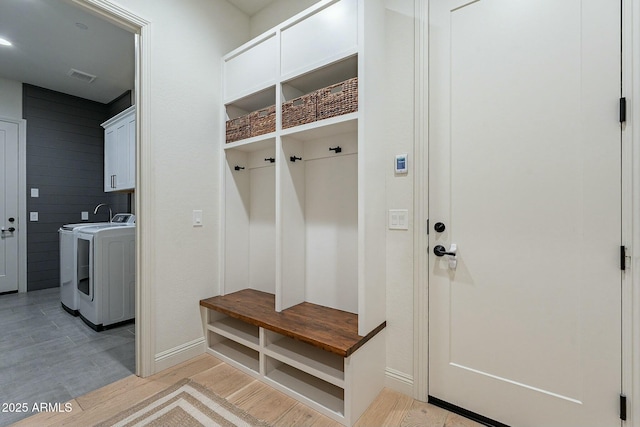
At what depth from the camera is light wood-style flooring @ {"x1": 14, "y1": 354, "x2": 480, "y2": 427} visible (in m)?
1.56

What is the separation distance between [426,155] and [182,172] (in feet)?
5.79

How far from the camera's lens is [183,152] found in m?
2.19

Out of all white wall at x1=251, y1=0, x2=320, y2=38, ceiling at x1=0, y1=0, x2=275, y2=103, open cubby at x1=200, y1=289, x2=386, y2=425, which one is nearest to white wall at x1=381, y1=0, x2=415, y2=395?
open cubby at x1=200, y1=289, x2=386, y2=425

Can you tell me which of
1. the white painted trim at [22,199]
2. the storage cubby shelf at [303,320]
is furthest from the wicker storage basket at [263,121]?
the white painted trim at [22,199]

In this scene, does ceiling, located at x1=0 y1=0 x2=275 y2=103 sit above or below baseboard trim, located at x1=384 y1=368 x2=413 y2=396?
above

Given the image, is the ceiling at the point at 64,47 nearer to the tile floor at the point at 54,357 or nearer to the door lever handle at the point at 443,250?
the door lever handle at the point at 443,250

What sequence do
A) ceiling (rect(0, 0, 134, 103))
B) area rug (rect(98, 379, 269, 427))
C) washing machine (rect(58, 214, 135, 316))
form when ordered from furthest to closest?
washing machine (rect(58, 214, 135, 316)), ceiling (rect(0, 0, 134, 103)), area rug (rect(98, 379, 269, 427))

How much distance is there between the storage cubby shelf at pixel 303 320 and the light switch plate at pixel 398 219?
636mm

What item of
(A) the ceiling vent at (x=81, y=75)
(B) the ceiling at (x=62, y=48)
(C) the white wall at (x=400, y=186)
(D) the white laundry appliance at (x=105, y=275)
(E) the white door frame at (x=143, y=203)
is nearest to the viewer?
(C) the white wall at (x=400, y=186)

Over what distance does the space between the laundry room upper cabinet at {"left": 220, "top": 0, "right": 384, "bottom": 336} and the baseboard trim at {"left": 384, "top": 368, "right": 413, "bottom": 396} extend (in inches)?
14.9

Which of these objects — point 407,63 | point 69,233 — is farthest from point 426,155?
point 69,233

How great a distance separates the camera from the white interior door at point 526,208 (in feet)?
4.17

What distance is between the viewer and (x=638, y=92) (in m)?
1.19

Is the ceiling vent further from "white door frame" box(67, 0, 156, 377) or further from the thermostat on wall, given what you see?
the thermostat on wall
